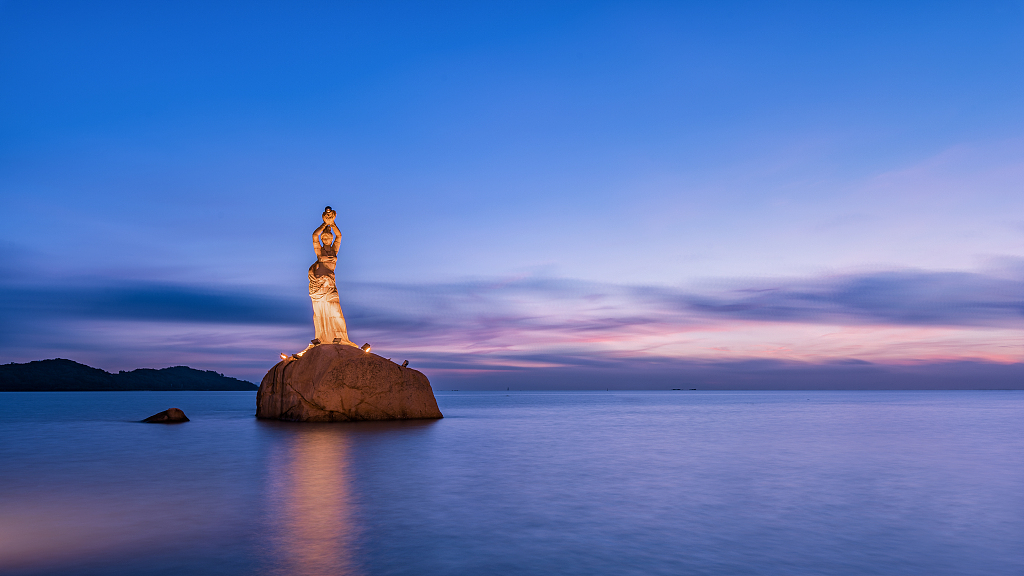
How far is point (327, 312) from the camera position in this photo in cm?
3262

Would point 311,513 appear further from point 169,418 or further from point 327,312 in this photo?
point 169,418

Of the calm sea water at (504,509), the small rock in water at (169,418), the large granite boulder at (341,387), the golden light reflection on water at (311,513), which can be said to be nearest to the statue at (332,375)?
the large granite boulder at (341,387)

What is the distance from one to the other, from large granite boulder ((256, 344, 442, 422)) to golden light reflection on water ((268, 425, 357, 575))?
10.6m

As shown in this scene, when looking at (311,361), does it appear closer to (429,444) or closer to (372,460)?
(429,444)

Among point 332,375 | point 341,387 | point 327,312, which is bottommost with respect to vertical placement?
point 341,387

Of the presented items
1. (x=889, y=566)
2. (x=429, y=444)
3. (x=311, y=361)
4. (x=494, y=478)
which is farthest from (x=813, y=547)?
(x=311, y=361)

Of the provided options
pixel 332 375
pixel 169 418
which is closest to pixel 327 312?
pixel 332 375

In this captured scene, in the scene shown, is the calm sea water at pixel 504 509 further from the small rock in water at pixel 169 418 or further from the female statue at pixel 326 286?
the small rock in water at pixel 169 418

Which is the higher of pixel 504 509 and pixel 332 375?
pixel 332 375

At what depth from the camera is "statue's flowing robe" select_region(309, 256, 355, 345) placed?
32375 mm

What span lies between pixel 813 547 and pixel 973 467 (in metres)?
12.9

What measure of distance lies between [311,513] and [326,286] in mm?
22071

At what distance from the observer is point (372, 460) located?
59.1 feet

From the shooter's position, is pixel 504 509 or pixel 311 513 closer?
pixel 311 513
